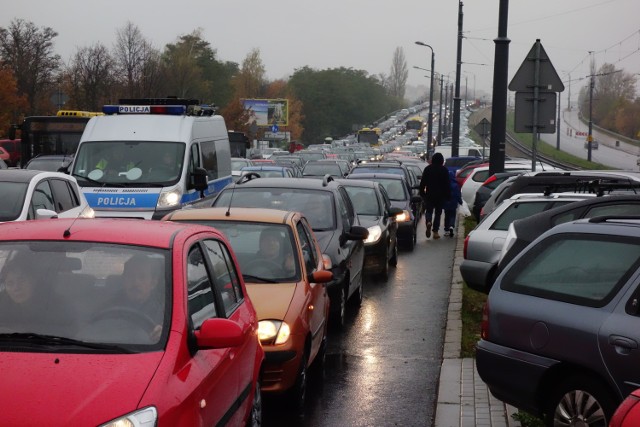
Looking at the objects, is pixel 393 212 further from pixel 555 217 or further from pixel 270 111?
pixel 270 111

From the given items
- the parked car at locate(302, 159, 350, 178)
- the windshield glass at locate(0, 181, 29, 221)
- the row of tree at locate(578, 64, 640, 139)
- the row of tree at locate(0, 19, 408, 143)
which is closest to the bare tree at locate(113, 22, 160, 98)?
the row of tree at locate(0, 19, 408, 143)

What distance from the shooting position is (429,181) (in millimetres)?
23344

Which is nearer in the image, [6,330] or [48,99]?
[6,330]

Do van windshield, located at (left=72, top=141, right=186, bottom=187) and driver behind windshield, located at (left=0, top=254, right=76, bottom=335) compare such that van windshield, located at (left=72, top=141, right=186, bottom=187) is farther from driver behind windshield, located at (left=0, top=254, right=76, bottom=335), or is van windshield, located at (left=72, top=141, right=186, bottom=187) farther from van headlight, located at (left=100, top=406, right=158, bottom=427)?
van headlight, located at (left=100, top=406, right=158, bottom=427)

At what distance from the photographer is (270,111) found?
117 metres

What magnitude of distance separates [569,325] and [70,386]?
3260 mm

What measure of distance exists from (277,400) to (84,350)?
370 centimetres

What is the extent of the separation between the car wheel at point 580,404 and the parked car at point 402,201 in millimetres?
13740

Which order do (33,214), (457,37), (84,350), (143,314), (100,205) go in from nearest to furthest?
(84,350), (143,314), (33,214), (100,205), (457,37)

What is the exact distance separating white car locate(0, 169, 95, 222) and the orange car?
3.77 metres

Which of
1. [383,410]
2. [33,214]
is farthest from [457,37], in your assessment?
[383,410]

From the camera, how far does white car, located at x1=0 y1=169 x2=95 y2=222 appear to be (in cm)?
1287

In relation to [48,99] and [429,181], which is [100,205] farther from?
[48,99]

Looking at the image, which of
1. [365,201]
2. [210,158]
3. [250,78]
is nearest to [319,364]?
Answer: [365,201]
